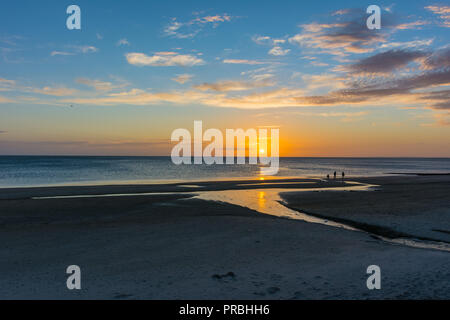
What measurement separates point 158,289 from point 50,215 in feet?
58.8

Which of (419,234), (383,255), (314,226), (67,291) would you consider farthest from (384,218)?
(67,291)

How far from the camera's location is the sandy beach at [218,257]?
9797 mm

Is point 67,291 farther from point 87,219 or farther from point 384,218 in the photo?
point 384,218

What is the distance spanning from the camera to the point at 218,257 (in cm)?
1305

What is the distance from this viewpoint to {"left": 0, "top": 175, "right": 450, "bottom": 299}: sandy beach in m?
9.80

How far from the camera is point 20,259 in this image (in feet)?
→ 42.2

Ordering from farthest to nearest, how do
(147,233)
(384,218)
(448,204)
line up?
1. (448,204)
2. (384,218)
3. (147,233)
